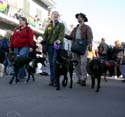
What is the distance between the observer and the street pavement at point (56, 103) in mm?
8670

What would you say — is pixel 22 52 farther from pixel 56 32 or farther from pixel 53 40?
pixel 56 32

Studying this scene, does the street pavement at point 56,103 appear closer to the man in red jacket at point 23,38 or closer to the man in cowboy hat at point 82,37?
the man in red jacket at point 23,38

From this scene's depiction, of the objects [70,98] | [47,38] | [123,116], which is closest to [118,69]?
[47,38]

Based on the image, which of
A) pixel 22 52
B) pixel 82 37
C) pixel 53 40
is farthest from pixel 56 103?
pixel 82 37

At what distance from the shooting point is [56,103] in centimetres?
1003

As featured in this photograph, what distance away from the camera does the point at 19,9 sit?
34.7 meters

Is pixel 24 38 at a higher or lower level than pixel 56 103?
higher

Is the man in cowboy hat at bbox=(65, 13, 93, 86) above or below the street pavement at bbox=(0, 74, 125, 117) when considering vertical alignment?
above

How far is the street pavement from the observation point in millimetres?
8670

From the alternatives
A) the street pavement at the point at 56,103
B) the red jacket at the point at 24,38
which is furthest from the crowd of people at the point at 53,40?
the street pavement at the point at 56,103

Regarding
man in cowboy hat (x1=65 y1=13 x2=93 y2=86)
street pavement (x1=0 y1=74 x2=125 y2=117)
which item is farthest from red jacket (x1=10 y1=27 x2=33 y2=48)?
street pavement (x1=0 y1=74 x2=125 y2=117)

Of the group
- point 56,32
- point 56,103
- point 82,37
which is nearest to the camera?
point 56,103

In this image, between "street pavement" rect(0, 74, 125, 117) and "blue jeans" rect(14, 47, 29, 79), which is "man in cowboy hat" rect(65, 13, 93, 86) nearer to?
"blue jeans" rect(14, 47, 29, 79)

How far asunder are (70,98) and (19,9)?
951 inches
